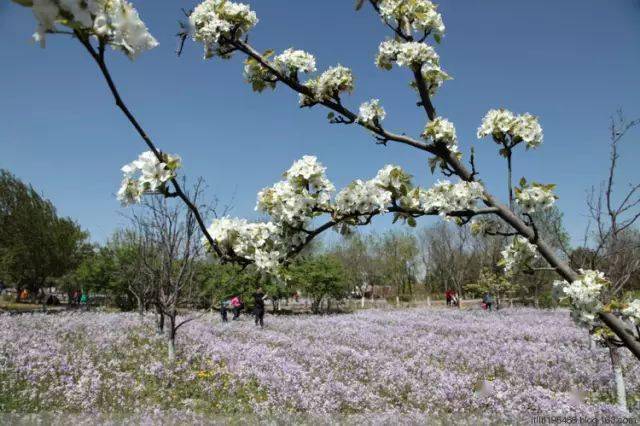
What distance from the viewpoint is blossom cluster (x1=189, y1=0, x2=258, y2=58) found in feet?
9.13

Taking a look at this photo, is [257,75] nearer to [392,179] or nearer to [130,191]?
[392,179]

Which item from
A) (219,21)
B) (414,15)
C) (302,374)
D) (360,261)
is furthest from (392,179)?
(360,261)

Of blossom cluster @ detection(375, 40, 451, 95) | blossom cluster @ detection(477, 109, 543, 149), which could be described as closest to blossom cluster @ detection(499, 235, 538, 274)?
blossom cluster @ detection(477, 109, 543, 149)

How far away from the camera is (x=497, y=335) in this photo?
17516 mm

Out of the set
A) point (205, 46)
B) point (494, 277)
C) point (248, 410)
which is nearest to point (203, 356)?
point (248, 410)

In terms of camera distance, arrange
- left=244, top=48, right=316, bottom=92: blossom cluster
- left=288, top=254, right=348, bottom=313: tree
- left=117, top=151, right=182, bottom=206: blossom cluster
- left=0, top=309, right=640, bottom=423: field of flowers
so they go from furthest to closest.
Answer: left=288, top=254, right=348, bottom=313: tree
left=0, top=309, right=640, bottom=423: field of flowers
left=244, top=48, right=316, bottom=92: blossom cluster
left=117, top=151, right=182, bottom=206: blossom cluster

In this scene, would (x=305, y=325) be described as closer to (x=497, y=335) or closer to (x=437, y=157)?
(x=497, y=335)

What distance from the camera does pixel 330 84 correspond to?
278cm

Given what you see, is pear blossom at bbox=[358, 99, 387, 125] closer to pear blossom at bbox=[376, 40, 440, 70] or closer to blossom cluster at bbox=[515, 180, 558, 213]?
pear blossom at bbox=[376, 40, 440, 70]

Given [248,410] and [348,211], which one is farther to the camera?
[248,410]

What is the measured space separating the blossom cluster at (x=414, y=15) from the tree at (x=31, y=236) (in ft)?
114

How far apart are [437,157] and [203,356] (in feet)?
35.7

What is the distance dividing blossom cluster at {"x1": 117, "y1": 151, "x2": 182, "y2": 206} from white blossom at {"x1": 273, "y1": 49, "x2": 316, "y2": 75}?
133 centimetres

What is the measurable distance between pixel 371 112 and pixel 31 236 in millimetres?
35130
